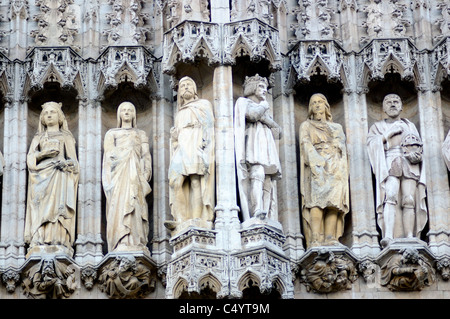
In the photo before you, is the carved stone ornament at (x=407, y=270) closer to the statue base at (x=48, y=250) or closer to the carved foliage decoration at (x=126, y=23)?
the statue base at (x=48, y=250)

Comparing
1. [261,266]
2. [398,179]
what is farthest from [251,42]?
[261,266]

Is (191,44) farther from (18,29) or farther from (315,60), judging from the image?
(18,29)

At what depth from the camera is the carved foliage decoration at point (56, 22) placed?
86.6ft

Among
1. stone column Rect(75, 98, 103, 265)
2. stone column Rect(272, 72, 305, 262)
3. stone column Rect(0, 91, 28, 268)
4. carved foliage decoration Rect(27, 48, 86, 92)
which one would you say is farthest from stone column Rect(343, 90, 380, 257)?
stone column Rect(0, 91, 28, 268)

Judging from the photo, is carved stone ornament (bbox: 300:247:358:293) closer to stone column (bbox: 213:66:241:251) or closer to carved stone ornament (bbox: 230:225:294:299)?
carved stone ornament (bbox: 230:225:294:299)

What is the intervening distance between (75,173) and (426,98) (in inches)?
203

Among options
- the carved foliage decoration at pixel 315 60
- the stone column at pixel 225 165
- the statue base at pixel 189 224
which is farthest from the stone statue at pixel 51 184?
the carved foliage decoration at pixel 315 60

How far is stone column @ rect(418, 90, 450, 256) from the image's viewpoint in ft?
82.4

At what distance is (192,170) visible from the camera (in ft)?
80.5

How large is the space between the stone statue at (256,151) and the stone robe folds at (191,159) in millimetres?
Answer: 386

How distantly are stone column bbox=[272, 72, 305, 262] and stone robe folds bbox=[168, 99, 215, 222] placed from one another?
1214 mm

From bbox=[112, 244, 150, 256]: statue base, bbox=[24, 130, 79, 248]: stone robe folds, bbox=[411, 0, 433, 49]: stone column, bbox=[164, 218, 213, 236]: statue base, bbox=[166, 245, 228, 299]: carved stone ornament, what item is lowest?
bbox=[166, 245, 228, 299]: carved stone ornament

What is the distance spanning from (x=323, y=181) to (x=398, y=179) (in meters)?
1.04

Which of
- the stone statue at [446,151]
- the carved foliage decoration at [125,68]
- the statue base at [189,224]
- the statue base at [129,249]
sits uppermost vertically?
the carved foliage decoration at [125,68]
